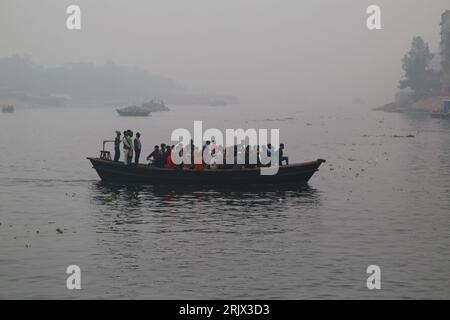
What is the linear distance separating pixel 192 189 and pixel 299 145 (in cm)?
5413

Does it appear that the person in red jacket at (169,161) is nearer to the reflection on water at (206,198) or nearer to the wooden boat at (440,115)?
the reflection on water at (206,198)

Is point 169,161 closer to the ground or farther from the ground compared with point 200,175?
farther from the ground

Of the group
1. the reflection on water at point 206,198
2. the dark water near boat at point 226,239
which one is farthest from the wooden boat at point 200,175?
the dark water near boat at point 226,239

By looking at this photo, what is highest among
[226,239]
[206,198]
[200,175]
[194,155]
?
[194,155]

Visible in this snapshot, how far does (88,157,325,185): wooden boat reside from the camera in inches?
1757

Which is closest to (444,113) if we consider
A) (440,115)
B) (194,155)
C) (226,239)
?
(440,115)

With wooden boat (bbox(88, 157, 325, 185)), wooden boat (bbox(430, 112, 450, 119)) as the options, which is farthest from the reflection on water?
wooden boat (bbox(430, 112, 450, 119))

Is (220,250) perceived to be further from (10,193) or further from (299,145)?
(299,145)

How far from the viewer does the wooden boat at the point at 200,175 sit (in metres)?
44.6

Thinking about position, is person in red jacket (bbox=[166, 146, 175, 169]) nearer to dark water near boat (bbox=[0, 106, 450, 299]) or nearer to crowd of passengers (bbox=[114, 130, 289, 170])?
crowd of passengers (bbox=[114, 130, 289, 170])

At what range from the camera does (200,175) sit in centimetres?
4462

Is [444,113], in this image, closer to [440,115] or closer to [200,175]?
[440,115]

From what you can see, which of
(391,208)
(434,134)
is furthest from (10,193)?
(434,134)
